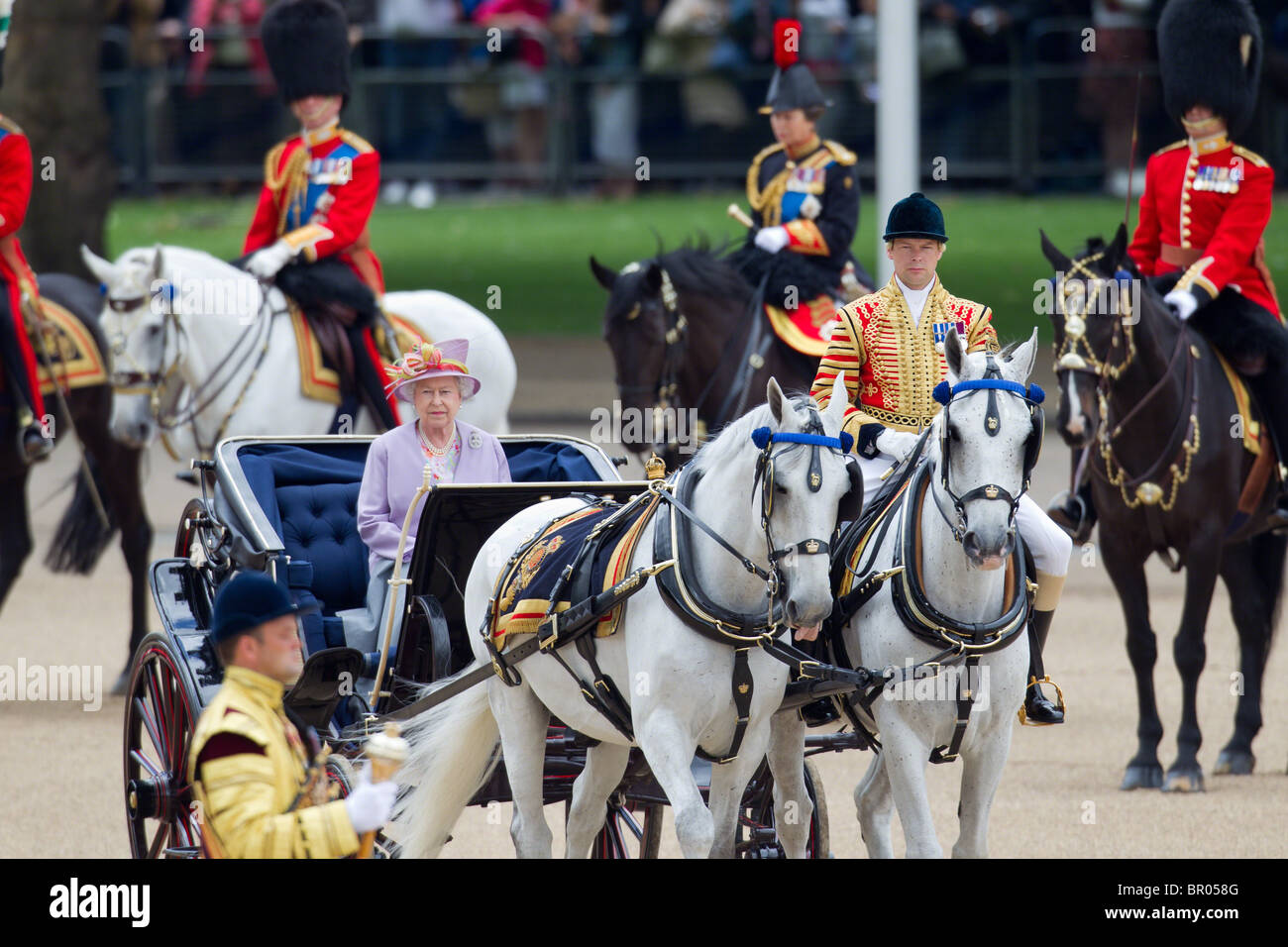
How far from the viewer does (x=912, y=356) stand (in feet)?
17.6

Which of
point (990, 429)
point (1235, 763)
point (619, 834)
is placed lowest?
point (1235, 763)

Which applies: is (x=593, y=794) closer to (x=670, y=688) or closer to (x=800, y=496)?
(x=670, y=688)

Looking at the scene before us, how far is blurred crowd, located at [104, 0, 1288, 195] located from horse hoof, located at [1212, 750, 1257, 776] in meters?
11.2

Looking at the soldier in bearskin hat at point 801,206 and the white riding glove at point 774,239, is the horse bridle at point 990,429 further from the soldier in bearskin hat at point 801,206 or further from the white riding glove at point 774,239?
the white riding glove at point 774,239

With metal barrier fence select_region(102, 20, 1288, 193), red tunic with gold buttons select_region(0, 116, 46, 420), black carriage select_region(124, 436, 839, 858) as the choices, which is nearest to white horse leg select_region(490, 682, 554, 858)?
black carriage select_region(124, 436, 839, 858)

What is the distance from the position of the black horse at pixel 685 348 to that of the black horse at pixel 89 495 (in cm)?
227

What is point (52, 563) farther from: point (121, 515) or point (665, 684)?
point (665, 684)

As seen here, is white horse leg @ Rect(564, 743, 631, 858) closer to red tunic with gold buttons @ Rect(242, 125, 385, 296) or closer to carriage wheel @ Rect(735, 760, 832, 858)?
carriage wheel @ Rect(735, 760, 832, 858)

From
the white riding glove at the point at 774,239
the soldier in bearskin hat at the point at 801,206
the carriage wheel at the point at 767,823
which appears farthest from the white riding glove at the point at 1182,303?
the carriage wheel at the point at 767,823

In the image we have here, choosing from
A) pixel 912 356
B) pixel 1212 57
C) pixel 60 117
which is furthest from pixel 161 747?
pixel 60 117

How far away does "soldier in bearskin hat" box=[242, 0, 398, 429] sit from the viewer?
29.1 feet

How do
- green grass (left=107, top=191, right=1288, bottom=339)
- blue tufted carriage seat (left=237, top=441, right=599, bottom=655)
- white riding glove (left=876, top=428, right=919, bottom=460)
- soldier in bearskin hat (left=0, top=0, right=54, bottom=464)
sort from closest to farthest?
white riding glove (left=876, top=428, right=919, bottom=460) → blue tufted carriage seat (left=237, top=441, right=599, bottom=655) → soldier in bearskin hat (left=0, top=0, right=54, bottom=464) → green grass (left=107, top=191, right=1288, bottom=339)

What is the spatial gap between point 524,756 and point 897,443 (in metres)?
1.20

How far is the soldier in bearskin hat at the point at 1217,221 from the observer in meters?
7.93
